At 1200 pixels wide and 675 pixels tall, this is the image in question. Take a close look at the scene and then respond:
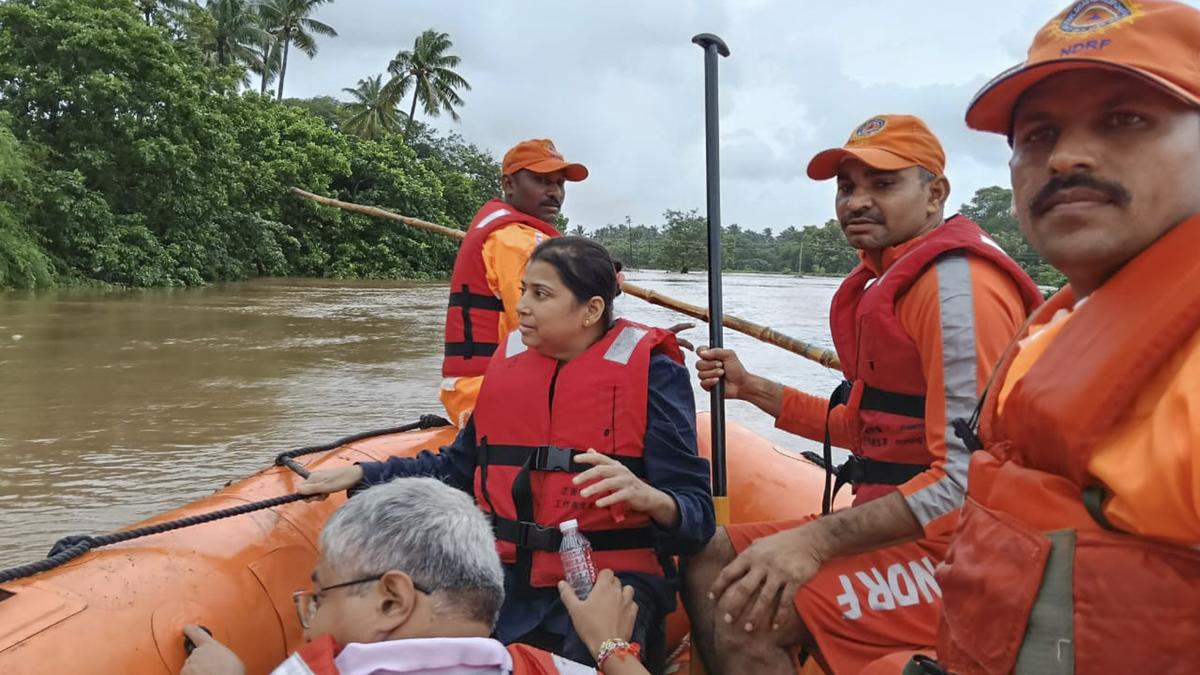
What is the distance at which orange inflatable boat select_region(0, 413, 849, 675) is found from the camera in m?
1.76

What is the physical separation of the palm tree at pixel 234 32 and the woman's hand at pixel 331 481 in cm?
3553

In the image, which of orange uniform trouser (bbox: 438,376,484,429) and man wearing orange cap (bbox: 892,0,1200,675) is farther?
orange uniform trouser (bbox: 438,376,484,429)

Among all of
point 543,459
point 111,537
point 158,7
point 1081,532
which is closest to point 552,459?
point 543,459

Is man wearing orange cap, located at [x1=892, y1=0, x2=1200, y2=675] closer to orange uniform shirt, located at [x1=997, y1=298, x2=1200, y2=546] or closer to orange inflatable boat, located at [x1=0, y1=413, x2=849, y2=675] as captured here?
orange uniform shirt, located at [x1=997, y1=298, x2=1200, y2=546]

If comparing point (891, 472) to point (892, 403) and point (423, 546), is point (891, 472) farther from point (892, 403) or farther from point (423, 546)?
point (423, 546)

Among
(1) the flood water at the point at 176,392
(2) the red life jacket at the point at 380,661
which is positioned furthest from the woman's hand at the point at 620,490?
(1) the flood water at the point at 176,392

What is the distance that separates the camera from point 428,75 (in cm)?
3862

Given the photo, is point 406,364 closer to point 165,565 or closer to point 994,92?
point 165,565

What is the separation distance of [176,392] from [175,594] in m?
6.84

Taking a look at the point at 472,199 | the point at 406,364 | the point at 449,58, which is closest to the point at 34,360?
the point at 406,364

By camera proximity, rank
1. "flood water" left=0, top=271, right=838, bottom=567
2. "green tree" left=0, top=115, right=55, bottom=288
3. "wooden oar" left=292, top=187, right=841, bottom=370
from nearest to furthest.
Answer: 1. "wooden oar" left=292, top=187, right=841, bottom=370
2. "flood water" left=0, top=271, right=838, bottom=567
3. "green tree" left=0, top=115, right=55, bottom=288

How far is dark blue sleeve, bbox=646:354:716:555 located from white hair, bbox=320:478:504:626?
25.2 inches

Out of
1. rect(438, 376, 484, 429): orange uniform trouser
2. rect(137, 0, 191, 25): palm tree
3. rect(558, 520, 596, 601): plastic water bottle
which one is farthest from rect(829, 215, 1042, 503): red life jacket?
rect(137, 0, 191, 25): palm tree

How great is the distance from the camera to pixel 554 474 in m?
2.07
